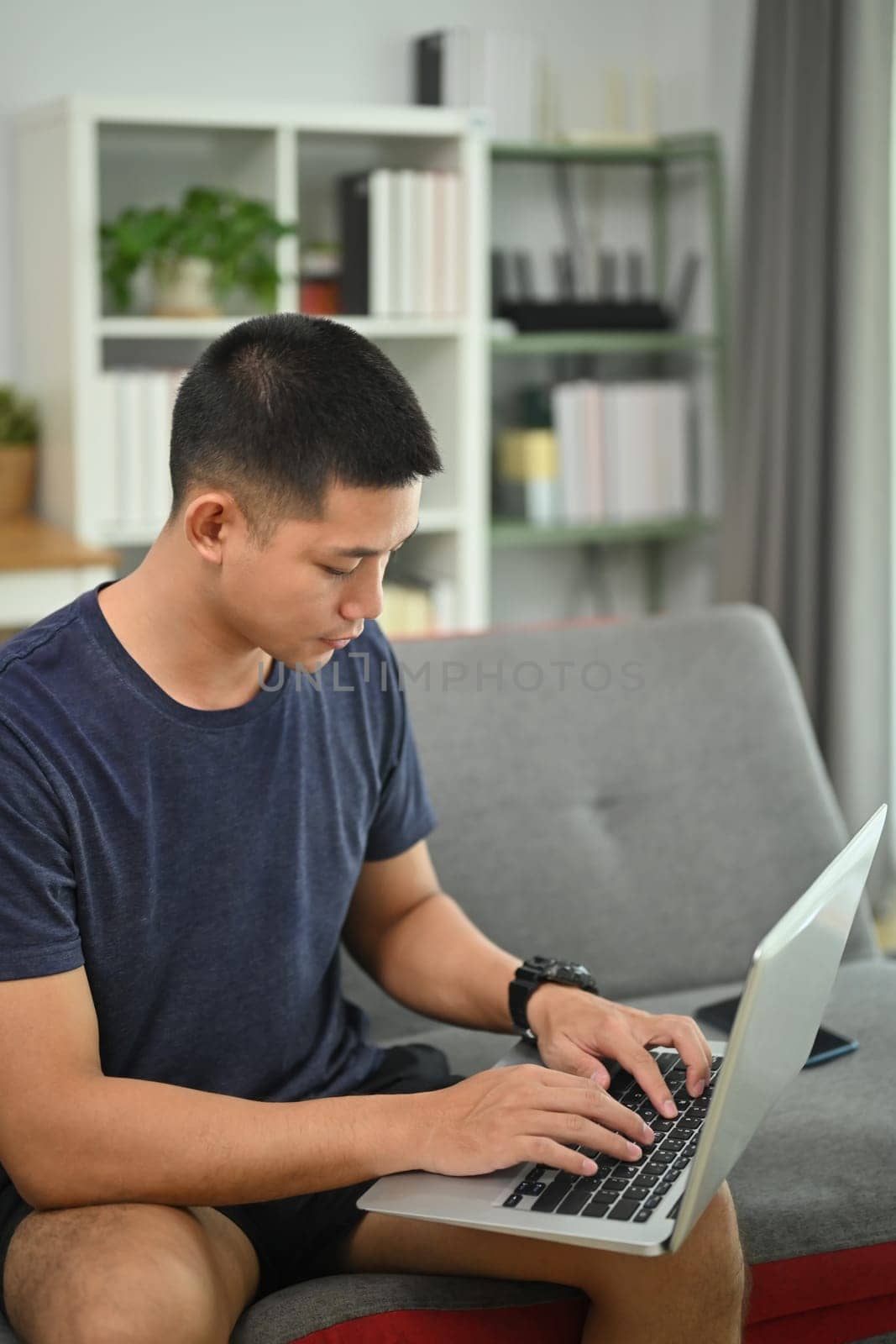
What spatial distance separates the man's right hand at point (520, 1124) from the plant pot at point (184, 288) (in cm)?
241

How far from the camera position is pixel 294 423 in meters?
1.28

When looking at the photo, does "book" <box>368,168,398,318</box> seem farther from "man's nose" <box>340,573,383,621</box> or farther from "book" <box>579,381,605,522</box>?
"man's nose" <box>340,573,383,621</box>

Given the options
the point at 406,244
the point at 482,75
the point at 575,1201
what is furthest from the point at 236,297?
the point at 575,1201

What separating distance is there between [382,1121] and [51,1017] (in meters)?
0.28

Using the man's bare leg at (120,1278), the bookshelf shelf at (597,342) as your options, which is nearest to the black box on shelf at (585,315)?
the bookshelf shelf at (597,342)

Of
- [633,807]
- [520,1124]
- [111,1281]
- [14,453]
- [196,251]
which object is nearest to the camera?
[111,1281]

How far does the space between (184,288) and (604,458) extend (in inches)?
44.6

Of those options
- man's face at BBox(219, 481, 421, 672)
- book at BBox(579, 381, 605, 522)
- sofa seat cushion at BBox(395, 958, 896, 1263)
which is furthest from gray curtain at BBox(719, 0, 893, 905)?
man's face at BBox(219, 481, 421, 672)

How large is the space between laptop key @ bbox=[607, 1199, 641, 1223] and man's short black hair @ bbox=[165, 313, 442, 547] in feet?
1.87

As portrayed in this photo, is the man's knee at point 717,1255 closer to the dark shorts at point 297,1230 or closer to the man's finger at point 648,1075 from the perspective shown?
the man's finger at point 648,1075

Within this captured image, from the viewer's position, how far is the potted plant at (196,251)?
10.7ft

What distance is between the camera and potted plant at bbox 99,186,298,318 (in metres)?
3.28

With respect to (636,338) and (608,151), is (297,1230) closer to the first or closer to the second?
(636,338)

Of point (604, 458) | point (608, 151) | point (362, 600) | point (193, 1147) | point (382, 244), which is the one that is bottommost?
point (193, 1147)
